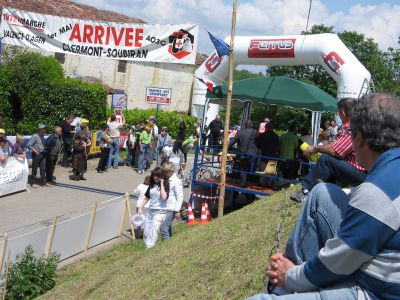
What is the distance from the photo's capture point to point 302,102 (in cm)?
1334

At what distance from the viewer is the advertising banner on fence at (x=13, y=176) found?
14.9 m

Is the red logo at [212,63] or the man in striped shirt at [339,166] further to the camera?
the red logo at [212,63]

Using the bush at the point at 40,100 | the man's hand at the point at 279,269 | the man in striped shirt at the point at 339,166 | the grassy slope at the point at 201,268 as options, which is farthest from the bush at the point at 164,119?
the man's hand at the point at 279,269

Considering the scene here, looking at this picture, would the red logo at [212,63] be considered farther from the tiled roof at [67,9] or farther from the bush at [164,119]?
the bush at [164,119]

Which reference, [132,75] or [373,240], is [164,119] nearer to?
[132,75]

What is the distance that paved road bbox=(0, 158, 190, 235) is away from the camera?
1328 centimetres

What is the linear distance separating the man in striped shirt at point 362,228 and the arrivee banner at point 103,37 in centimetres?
980

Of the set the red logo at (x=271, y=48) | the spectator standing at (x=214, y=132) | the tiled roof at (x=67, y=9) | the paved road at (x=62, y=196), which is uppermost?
the tiled roof at (x=67, y=9)

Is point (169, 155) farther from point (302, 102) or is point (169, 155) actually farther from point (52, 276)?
point (52, 276)

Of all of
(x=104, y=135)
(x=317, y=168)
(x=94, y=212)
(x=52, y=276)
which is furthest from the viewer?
(x=104, y=135)

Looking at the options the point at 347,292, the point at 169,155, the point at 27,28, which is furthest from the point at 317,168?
the point at 169,155

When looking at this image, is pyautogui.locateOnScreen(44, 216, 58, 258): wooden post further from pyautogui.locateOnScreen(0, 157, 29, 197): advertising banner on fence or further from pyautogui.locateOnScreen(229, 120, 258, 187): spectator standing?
pyautogui.locateOnScreen(0, 157, 29, 197): advertising banner on fence

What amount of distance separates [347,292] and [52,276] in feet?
24.3

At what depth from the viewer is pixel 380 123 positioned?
254cm
